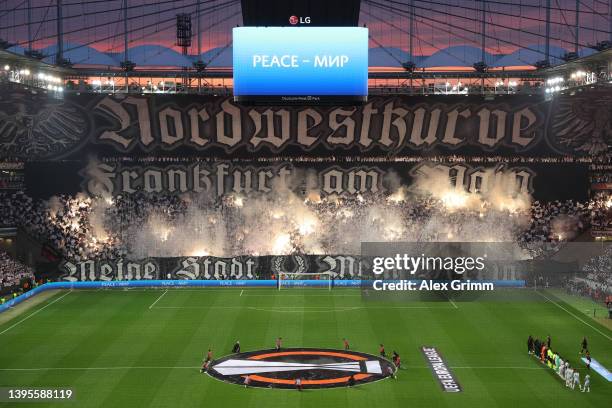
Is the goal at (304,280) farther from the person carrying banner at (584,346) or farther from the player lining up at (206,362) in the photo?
the person carrying banner at (584,346)

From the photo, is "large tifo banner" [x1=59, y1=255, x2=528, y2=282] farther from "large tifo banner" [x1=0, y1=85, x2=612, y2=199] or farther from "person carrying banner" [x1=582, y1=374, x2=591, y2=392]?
"person carrying banner" [x1=582, y1=374, x2=591, y2=392]

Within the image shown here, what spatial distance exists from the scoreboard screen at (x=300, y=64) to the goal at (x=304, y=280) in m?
28.4

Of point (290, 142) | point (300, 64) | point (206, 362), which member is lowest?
point (206, 362)

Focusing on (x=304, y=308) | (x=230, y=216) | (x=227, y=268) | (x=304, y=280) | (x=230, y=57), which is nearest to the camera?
(x=304, y=308)

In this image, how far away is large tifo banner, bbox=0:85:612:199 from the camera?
6075 centimetres

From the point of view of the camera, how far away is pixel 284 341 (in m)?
42.0

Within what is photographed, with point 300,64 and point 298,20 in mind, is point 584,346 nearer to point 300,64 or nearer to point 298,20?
point 300,64

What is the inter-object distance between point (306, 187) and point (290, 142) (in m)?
3.59

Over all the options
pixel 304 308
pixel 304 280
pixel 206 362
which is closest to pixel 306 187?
pixel 304 280

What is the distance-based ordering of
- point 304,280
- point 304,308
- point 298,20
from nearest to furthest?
point 298,20
point 304,308
point 304,280

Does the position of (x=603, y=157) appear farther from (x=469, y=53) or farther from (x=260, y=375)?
(x=260, y=375)

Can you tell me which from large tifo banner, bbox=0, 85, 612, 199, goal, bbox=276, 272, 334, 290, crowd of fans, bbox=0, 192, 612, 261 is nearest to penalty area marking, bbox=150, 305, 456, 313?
goal, bbox=276, 272, 334, 290

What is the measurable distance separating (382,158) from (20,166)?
86.9 feet

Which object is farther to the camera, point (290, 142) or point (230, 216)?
point (230, 216)
